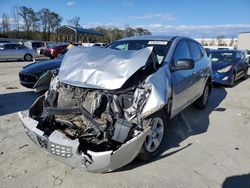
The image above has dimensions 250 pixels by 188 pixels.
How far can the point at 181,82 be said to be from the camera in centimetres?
455

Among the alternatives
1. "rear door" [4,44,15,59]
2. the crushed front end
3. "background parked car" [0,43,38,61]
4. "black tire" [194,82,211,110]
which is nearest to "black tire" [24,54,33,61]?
"background parked car" [0,43,38,61]

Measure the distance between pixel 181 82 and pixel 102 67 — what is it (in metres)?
1.49

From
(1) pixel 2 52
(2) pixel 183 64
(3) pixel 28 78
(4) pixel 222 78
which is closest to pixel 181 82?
(2) pixel 183 64

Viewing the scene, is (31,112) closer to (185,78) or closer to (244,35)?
(185,78)

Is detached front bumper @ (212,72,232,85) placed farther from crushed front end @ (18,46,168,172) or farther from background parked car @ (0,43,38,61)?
background parked car @ (0,43,38,61)

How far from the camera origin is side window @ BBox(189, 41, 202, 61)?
571cm

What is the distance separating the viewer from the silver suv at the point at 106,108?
3.21m

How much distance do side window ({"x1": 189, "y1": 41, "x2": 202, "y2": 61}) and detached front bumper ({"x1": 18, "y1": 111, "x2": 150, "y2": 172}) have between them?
2.93 m

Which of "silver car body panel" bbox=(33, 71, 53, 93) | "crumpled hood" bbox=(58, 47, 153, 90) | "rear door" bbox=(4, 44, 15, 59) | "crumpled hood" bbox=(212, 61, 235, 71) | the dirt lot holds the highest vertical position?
"crumpled hood" bbox=(58, 47, 153, 90)

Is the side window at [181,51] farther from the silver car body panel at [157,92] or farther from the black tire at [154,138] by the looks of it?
the black tire at [154,138]

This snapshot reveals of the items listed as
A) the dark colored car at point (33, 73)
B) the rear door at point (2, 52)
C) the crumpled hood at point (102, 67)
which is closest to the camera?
the crumpled hood at point (102, 67)

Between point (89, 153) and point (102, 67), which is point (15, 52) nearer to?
point (102, 67)

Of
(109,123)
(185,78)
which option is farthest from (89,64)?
(185,78)

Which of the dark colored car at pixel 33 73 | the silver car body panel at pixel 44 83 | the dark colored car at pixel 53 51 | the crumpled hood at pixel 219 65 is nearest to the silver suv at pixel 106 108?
the silver car body panel at pixel 44 83
